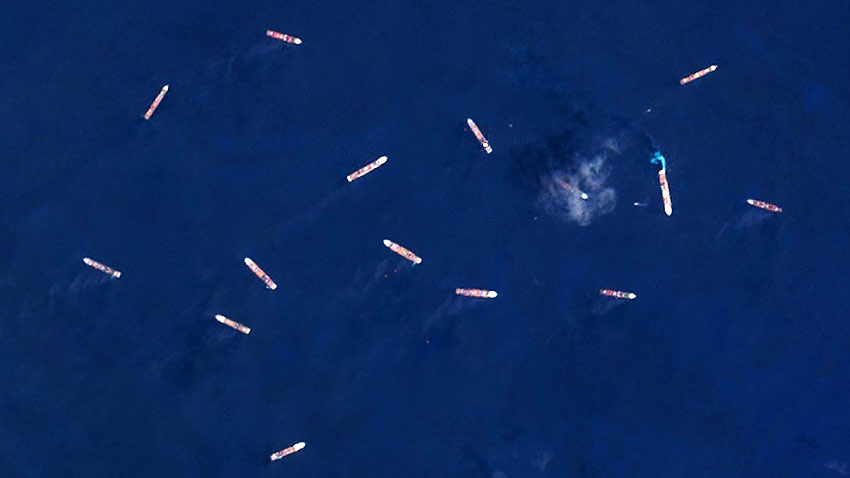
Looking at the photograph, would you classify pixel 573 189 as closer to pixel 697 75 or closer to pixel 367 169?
pixel 697 75

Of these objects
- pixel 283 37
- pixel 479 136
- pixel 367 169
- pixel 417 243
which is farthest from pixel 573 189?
pixel 283 37

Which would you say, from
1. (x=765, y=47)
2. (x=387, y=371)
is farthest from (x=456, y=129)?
(x=765, y=47)

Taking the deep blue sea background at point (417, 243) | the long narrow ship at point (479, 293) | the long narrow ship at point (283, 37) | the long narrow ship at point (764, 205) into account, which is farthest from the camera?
the long narrow ship at point (283, 37)

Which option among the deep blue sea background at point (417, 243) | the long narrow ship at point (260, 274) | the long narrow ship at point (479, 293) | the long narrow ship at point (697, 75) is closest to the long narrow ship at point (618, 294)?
the deep blue sea background at point (417, 243)

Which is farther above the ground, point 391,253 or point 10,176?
point 10,176

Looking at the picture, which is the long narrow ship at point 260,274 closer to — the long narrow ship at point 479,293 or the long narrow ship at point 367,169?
the long narrow ship at point 367,169

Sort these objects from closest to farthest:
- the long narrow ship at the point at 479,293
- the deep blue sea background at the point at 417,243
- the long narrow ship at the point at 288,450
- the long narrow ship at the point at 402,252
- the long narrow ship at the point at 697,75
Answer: the long narrow ship at the point at 288,450, the deep blue sea background at the point at 417,243, the long narrow ship at the point at 479,293, the long narrow ship at the point at 402,252, the long narrow ship at the point at 697,75

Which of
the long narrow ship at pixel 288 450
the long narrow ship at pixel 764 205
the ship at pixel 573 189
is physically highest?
the ship at pixel 573 189

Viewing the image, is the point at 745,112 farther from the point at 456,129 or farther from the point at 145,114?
the point at 145,114
